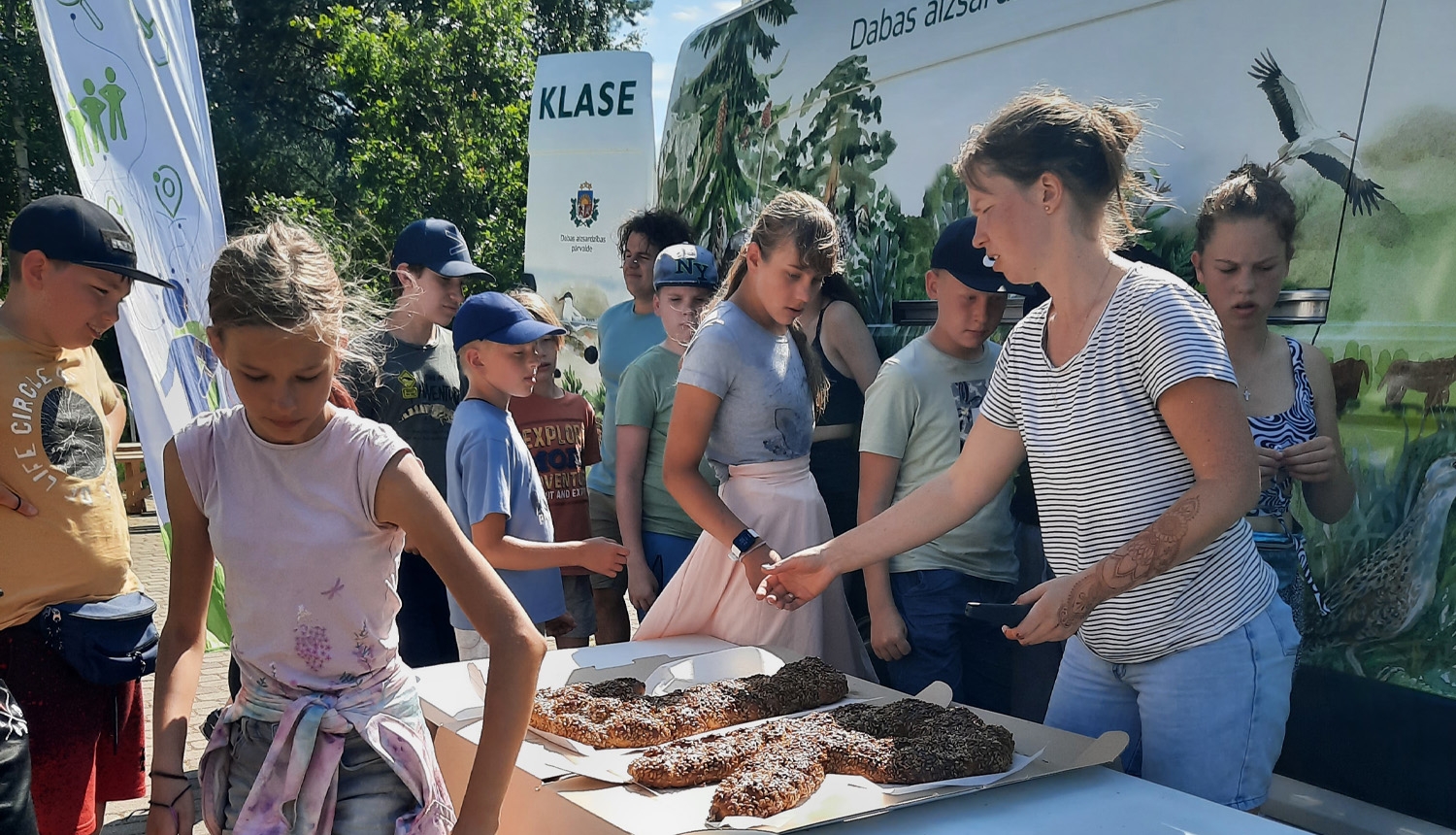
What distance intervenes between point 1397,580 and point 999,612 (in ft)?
2.89

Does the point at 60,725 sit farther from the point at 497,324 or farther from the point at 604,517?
the point at 604,517

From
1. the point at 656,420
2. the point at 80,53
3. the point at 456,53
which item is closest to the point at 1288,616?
the point at 656,420

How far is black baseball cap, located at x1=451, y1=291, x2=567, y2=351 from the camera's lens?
3.13 meters

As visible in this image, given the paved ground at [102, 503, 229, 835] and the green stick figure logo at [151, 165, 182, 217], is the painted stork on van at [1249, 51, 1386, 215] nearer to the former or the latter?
the paved ground at [102, 503, 229, 835]

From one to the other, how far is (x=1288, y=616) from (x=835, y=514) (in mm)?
1900

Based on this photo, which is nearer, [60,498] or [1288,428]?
[1288,428]

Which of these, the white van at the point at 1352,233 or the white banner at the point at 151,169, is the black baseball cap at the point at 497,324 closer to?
the white banner at the point at 151,169

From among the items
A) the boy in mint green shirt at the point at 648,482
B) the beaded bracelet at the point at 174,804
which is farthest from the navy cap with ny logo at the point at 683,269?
the beaded bracelet at the point at 174,804

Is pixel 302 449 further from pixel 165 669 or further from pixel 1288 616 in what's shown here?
pixel 1288 616

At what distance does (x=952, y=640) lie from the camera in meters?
3.04

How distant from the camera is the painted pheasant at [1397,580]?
6.98 feet

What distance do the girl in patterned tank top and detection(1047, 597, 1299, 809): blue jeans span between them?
1.67 feet

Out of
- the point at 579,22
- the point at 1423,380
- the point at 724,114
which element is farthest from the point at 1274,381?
the point at 579,22

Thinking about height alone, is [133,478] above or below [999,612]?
below
